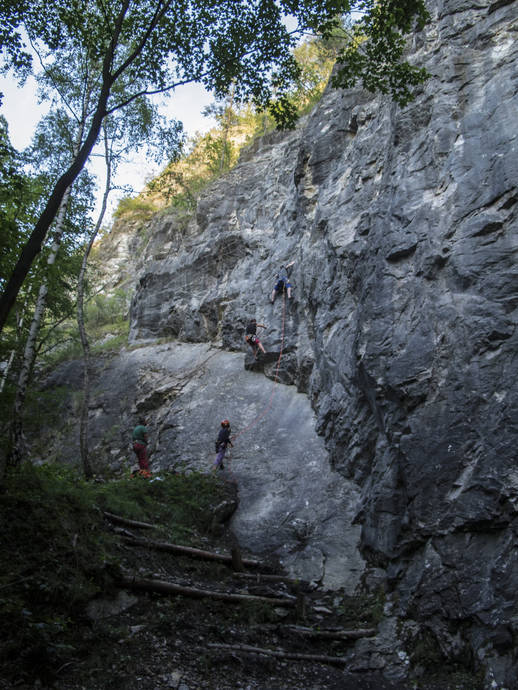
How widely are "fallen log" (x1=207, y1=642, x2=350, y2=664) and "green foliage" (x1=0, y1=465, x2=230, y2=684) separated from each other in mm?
1806

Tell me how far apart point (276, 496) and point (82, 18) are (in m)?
11.1

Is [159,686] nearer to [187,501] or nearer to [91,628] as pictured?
[91,628]

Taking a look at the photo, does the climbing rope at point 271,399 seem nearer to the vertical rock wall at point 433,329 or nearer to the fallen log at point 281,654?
the vertical rock wall at point 433,329

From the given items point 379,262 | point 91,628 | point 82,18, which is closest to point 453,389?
point 379,262

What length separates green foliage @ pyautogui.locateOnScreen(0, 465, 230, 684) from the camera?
4.88 m

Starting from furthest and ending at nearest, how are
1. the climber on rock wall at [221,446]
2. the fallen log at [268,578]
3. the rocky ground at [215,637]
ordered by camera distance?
the climber on rock wall at [221,446] < the fallen log at [268,578] < the rocky ground at [215,637]

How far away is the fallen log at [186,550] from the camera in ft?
28.2

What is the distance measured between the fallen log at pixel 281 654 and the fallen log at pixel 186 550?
2731 millimetres

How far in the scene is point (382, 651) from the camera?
272 inches

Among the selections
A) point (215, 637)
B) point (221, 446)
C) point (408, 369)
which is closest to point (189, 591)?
point (215, 637)

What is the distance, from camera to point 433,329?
8.77 metres

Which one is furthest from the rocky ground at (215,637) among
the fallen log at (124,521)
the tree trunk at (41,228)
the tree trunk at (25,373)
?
the tree trunk at (41,228)

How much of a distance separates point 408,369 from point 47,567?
22.6ft

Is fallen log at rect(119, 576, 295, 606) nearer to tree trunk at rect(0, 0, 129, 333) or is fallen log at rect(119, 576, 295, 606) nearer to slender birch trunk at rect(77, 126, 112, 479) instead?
tree trunk at rect(0, 0, 129, 333)
